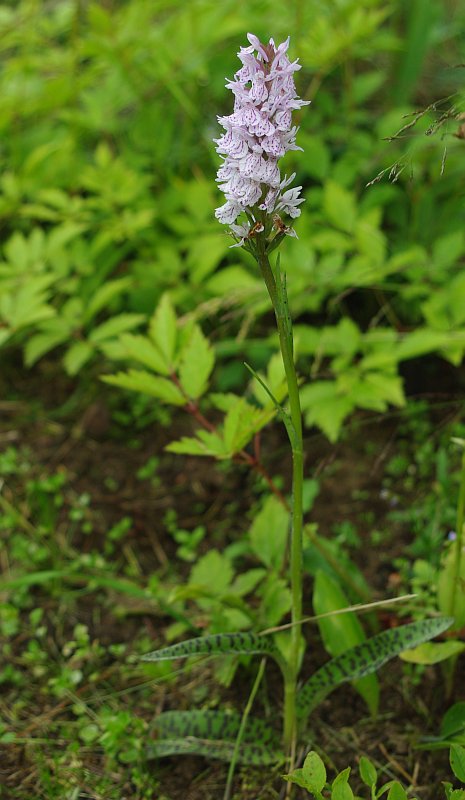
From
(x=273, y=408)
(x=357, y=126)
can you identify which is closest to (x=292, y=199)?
(x=273, y=408)

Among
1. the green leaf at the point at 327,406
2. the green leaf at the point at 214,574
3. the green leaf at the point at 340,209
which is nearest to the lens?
the green leaf at the point at 214,574

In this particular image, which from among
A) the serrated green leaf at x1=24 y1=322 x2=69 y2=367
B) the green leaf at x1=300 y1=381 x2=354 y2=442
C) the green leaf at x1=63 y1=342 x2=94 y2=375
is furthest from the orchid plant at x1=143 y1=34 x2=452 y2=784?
the serrated green leaf at x1=24 y1=322 x2=69 y2=367

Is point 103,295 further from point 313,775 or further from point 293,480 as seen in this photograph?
point 313,775

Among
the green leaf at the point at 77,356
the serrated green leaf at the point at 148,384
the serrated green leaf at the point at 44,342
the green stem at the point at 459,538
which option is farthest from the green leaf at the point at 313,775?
the serrated green leaf at the point at 44,342

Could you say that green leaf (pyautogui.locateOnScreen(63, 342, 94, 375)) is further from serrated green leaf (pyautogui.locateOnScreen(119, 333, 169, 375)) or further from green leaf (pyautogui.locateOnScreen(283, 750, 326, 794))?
green leaf (pyautogui.locateOnScreen(283, 750, 326, 794))

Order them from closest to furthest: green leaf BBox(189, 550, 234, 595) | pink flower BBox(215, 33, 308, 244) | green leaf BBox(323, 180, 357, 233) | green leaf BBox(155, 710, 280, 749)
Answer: pink flower BBox(215, 33, 308, 244)
green leaf BBox(155, 710, 280, 749)
green leaf BBox(189, 550, 234, 595)
green leaf BBox(323, 180, 357, 233)

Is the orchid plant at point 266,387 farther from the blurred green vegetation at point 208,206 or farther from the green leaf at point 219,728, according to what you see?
the blurred green vegetation at point 208,206

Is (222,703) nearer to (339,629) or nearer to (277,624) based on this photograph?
(277,624)
